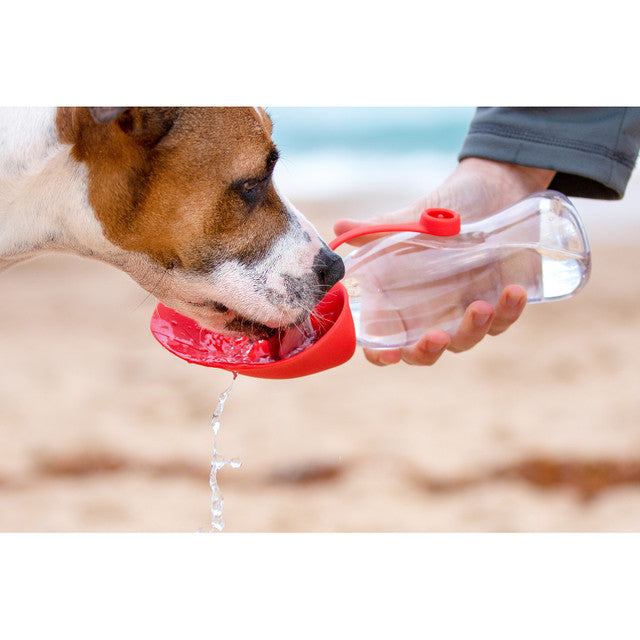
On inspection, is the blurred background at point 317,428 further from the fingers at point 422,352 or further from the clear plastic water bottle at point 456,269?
the fingers at point 422,352

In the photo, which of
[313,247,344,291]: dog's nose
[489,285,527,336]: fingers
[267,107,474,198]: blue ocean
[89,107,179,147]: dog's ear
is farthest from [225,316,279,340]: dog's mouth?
[267,107,474,198]: blue ocean

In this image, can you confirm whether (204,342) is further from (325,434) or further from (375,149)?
(375,149)

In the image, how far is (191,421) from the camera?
2.54m

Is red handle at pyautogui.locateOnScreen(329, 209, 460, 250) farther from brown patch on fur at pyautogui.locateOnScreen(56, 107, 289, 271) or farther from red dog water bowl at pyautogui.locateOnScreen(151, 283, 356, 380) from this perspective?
brown patch on fur at pyautogui.locateOnScreen(56, 107, 289, 271)

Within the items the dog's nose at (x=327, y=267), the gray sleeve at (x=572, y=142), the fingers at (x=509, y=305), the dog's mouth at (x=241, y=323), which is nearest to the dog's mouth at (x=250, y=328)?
the dog's mouth at (x=241, y=323)

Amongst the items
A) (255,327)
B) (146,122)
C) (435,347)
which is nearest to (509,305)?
(435,347)

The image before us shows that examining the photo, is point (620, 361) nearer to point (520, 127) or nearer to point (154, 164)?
point (520, 127)

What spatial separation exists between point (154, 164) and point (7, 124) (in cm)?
22

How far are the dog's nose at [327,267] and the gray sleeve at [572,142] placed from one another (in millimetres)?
552

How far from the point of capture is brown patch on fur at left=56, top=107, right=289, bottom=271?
120 centimetres

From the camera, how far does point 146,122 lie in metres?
1.19

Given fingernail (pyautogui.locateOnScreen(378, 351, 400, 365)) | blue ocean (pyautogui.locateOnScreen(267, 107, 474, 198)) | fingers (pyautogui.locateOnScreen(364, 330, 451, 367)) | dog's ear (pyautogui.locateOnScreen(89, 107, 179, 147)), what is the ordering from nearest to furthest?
dog's ear (pyautogui.locateOnScreen(89, 107, 179, 147)), fingers (pyautogui.locateOnScreen(364, 330, 451, 367)), fingernail (pyautogui.locateOnScreen(378, 351, 400, 365)), blue ocean (pyautogui.locateOnScreen(267, 107, 474, 198))

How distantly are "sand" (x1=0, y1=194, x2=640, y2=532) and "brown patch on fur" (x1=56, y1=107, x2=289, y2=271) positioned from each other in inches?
29.4

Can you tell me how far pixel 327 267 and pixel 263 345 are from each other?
187mm
